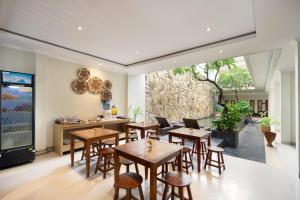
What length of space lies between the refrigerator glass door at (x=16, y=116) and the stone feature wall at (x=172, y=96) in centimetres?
512

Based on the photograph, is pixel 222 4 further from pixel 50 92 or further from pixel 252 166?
pixel 50 92

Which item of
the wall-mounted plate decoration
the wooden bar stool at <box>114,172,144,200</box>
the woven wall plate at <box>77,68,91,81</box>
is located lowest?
the wooden bar stool at <box>114,172,144,200</box>

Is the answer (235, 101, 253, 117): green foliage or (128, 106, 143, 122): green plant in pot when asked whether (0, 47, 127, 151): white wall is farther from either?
(235, 101, 253, 117): green foliage

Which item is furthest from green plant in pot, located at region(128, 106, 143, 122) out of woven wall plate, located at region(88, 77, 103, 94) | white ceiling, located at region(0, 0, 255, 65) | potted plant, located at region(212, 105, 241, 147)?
white ceiling, located at region(0, 0, 255, 65)

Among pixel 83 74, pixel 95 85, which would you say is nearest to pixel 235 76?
pixel 95 85

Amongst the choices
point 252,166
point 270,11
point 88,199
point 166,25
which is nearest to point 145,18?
point 166,25

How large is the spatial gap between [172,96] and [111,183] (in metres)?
7.14

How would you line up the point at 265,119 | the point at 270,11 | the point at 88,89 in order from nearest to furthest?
the point at 270,11 < the point at 88,89 < the point at 265,119

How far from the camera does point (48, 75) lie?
4148 mm

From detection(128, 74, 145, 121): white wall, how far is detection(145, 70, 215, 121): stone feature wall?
551mm

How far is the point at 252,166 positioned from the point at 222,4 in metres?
3.48

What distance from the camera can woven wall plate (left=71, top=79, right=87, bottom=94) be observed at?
15.4 feet

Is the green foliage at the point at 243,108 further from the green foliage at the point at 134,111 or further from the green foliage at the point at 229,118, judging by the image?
the green foliage at the point at 134,111

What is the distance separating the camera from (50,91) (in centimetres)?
420
